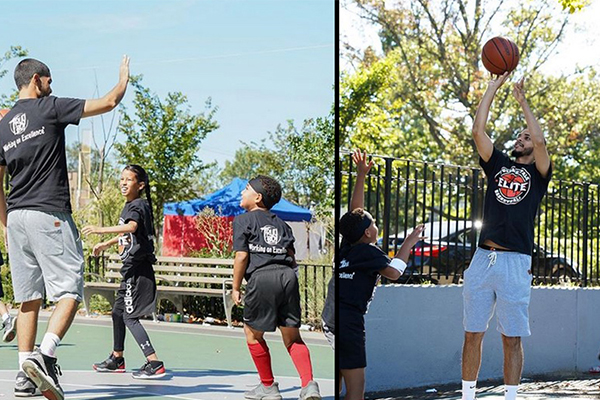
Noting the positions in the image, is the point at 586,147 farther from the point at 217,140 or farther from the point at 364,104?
the point at 217,140

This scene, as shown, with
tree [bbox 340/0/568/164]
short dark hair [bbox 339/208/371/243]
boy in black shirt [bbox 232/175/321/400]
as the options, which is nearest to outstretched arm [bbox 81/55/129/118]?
boy in black shirt [bbox 232/175/321/400]

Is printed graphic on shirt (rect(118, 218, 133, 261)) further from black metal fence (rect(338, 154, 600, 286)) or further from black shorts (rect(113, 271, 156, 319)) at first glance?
black metal fence (rect(338, 154, 600, 286))

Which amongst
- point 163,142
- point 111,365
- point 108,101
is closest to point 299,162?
point 163,142

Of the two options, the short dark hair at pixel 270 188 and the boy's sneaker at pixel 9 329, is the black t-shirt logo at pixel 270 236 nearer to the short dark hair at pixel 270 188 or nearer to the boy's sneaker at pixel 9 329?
the short dark hair at pixel 270 188

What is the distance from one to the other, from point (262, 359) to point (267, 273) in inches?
19.4

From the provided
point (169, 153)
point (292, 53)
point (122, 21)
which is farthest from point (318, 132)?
point (122, 21)

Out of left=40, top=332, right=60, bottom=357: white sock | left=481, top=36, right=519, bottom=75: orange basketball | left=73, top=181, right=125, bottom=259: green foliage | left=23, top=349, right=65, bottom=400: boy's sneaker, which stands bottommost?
left=23, top=349, right=65, bottom=400: boy's sneaker

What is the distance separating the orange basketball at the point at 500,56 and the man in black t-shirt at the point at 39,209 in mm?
2020

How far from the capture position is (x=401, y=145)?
20094 mm

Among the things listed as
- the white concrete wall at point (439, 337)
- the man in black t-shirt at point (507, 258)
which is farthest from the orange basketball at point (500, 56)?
the white concrete wall at point (439, 337)

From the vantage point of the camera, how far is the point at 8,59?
789 centimetres

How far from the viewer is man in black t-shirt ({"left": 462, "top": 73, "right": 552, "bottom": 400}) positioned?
15.3 feet

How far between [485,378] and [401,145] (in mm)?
13614

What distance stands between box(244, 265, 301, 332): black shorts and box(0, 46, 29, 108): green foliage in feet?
12.8
